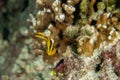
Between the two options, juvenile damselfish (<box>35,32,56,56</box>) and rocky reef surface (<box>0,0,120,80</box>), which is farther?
juvenile damselfish (<box>35,32,56,56</box>)

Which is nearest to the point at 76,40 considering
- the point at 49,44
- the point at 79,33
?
the point at 79,33

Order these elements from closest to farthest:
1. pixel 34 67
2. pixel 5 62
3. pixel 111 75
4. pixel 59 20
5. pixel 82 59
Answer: pixel 111 75 < pixel 82 59 < pixel 59 20 < pixel 34 67 < pixel 5 62

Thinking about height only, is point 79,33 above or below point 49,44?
above

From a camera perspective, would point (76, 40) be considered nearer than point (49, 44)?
Yes

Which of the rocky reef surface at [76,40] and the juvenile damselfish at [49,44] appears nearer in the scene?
the rocky reef surface at [76,40]

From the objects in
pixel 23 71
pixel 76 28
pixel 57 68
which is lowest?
pixel 23 71

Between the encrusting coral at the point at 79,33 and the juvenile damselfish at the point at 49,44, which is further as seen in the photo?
the juvenile damselfish at the point at 49,44

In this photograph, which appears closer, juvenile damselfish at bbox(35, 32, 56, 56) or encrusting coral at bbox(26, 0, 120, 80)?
encrusting coral at bbox(26, 0, 120, 80)

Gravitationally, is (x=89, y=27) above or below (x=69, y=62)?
above

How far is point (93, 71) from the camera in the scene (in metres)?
3.59

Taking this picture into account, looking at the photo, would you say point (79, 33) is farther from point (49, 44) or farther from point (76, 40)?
point (49, 44)

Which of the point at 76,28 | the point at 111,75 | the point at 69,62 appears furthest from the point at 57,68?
the point at 111,75

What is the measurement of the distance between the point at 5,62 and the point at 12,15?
1.32 m

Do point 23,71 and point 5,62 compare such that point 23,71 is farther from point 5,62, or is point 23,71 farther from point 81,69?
point 81,69
